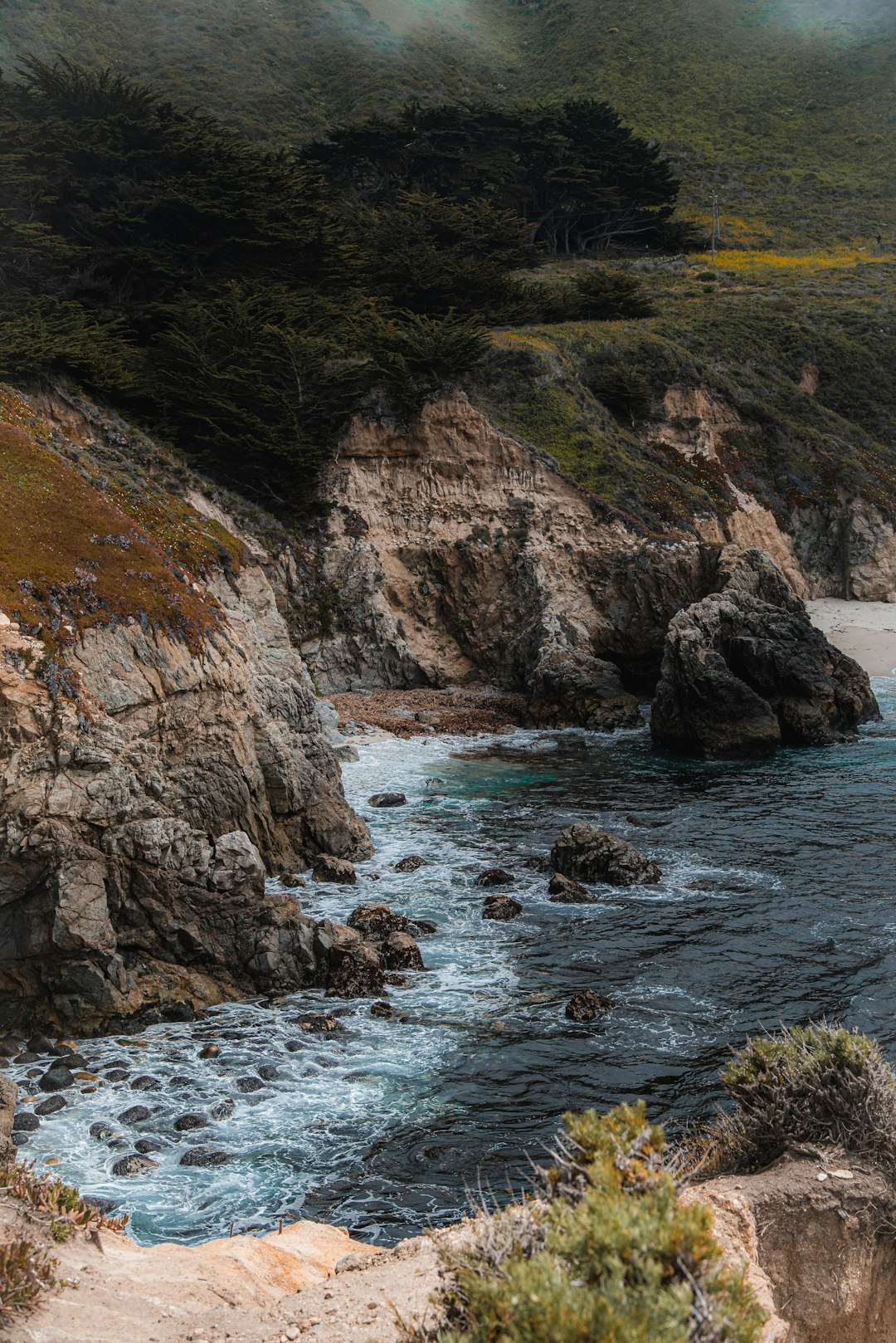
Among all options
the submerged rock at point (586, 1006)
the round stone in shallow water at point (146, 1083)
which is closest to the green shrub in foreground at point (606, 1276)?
the round stone in shallow water at point (146, 1083)

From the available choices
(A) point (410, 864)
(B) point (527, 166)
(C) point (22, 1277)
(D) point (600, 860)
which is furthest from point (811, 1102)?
(B) point (527, 166)

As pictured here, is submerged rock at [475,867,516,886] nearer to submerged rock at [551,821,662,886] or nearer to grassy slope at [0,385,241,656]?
submerged rock at [551,821,662,886]

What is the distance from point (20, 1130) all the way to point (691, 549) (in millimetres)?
33478

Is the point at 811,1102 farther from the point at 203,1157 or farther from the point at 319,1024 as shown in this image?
the point at 319,1024

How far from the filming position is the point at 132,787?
1683 centimetres

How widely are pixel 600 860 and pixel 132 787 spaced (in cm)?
991

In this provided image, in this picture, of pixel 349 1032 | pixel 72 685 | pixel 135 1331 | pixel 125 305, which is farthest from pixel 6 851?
pixel 125 305

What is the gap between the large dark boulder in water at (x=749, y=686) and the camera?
3195cm

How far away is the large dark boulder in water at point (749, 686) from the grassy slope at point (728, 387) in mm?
9327

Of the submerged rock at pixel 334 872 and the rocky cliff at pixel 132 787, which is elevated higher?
the rocky cliff at pixel 132 787

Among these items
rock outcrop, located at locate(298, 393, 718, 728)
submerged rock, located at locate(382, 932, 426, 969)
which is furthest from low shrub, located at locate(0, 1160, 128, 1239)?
rock outcrop, located at locate(298, 393, 718, 728)

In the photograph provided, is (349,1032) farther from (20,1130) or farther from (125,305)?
(125,305)

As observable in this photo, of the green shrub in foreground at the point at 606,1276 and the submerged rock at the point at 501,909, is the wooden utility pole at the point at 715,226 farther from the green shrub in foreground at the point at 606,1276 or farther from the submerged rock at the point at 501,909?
the green shrub in foreground at the point at 606,1276

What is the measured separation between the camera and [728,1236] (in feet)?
24.6
